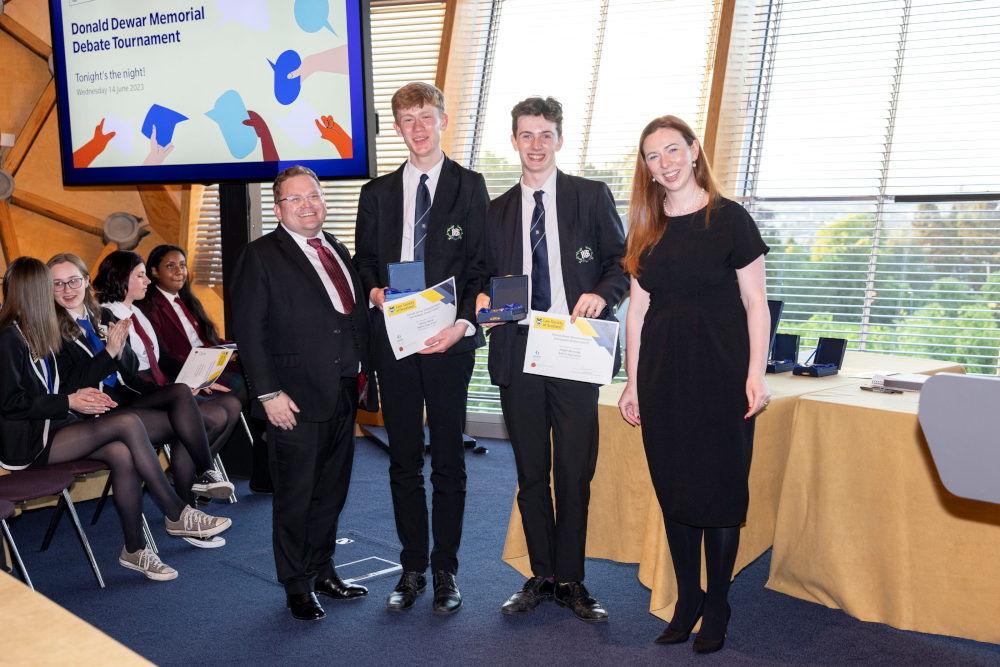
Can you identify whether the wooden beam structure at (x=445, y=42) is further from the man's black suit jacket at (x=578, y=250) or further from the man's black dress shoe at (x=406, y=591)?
the man's black dress shoe at (x=406, y=591)

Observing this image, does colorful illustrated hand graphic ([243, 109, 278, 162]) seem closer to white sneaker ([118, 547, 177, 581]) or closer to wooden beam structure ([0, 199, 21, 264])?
white sneaker ([118, 547, 177, 581])

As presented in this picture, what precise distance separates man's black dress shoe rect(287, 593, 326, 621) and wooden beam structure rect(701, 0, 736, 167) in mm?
3893

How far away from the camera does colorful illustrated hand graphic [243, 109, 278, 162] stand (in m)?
4.29

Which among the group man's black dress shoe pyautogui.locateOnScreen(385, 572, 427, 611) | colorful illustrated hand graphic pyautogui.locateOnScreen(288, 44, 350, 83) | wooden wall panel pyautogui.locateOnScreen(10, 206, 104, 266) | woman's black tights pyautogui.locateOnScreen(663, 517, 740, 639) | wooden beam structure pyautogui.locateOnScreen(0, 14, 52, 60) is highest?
wooden beam structure pyautogui.locateOnScreen(0, 14, 52, 60)

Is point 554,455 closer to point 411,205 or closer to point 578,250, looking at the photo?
point 578,250

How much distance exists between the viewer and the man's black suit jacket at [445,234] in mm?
2686

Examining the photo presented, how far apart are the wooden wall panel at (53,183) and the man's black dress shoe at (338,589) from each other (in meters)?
5.07

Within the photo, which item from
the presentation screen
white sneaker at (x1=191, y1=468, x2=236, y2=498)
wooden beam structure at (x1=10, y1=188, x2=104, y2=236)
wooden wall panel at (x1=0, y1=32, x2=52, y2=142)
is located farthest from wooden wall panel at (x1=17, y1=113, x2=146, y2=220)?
white sneaker at (x1=191, y1=468, x2=236, y2=498)

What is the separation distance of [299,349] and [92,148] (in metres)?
3.04

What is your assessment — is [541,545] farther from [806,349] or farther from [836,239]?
[836,239]

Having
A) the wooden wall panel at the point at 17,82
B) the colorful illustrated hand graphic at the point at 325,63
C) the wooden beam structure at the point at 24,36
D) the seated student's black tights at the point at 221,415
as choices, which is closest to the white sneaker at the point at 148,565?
the seated student's black tights at the point at 221,415

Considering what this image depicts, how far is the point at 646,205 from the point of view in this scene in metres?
2.44

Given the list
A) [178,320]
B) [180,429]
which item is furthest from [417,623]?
[178,320]

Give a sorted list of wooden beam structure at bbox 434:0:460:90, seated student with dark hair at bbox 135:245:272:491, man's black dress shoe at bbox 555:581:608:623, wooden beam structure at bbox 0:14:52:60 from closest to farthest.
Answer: man's black dress shoe at bbox 555:581:608:623, seated student with dark hair at bbox 135:245:272:491, wooden beam structure at bbox 434:0:460:90, wooden beam structure at bbox 0:14:52:60
